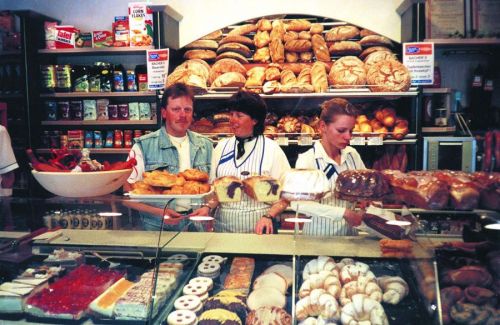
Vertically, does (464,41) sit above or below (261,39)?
below

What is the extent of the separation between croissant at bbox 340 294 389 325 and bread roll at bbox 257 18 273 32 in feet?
12.2

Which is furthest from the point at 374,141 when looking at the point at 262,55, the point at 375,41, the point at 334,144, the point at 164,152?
the point at 164,152

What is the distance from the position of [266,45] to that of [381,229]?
132 inches

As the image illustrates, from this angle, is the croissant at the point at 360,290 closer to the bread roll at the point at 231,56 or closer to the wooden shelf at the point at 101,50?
the bread roll at the point at 231,56

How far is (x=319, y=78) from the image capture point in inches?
172

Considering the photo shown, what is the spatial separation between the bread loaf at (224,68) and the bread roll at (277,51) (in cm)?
35

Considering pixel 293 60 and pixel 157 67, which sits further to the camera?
pixel 293 60

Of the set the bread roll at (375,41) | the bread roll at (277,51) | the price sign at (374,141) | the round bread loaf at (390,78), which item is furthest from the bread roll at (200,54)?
the price sign at (374,141)

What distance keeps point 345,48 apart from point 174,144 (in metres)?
2.41

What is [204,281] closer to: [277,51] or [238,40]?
[277,51]

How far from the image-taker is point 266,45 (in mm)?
4789

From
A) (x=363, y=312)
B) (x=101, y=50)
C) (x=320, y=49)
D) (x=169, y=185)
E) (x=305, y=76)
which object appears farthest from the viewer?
(x=101, y=50)

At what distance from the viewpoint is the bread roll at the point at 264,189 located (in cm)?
189

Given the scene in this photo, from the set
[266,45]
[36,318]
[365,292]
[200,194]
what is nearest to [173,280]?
[200,194]
